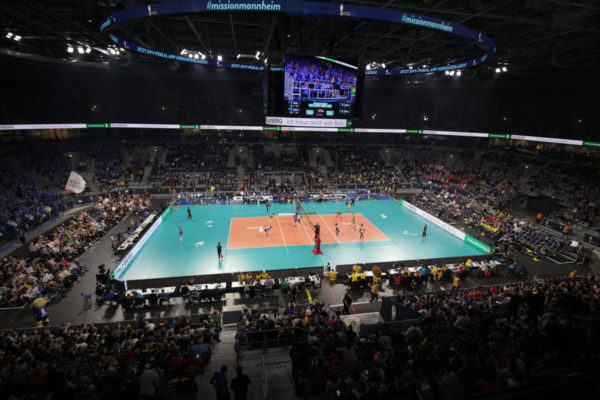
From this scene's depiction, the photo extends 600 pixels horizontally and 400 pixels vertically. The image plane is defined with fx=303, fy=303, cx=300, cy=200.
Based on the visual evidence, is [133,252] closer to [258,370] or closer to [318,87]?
[258,370]

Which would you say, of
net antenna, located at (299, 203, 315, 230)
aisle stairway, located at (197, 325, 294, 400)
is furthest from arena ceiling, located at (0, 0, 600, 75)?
net antenna, located at (299, 203, 315, 230)

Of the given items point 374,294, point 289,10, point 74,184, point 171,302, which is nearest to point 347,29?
point 289,10

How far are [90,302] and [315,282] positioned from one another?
12603mm

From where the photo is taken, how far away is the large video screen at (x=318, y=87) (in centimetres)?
1336

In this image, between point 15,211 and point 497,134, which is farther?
point 497,134

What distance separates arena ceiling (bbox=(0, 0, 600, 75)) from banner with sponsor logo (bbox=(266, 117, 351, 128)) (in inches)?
114

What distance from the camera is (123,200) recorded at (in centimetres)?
3131

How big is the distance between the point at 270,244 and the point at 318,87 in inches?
580

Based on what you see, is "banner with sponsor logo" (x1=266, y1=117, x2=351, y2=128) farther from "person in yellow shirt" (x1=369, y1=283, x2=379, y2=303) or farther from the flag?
the flag

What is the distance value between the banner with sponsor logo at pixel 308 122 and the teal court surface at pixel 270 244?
1069cm

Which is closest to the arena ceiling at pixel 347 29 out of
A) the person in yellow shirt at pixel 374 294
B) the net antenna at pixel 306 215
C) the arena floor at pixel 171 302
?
the person in yellow shirt at pixel 374 294

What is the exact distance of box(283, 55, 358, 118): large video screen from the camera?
43.8 ft

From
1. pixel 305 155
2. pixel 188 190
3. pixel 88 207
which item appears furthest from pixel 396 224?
pixel 88 207

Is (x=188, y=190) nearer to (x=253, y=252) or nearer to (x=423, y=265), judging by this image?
(x=253, y=252)
